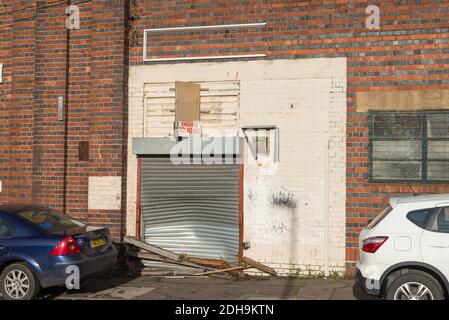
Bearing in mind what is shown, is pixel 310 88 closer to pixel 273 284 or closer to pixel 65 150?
pixel 273 284

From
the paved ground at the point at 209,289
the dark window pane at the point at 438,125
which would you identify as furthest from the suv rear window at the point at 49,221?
the dark window pane at the point at 438,125

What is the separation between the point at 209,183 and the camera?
462 inches

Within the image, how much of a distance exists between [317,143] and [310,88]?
1067 millimetres

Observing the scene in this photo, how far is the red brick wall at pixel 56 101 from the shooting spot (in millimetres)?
12070

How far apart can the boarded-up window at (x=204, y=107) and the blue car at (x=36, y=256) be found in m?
3.52

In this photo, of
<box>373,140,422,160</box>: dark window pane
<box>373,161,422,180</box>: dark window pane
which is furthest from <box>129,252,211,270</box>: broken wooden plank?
<box>373,140,422,160</box>: dark window pane

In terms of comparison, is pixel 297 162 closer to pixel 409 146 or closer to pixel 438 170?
pixel 409 146

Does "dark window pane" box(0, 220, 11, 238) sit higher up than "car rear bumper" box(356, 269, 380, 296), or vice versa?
"dark window pane" box(0, 220, 11, 238)

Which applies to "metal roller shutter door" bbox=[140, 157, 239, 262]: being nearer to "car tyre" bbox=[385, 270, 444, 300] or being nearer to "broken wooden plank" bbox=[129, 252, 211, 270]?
"broken wooden plank" bbox=[129, 252, 211, 270]

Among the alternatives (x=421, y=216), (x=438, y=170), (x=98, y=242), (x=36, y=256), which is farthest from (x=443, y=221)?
(x=36, y=256)

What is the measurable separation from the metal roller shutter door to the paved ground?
0.86m

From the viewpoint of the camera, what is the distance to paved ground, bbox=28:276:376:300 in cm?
947

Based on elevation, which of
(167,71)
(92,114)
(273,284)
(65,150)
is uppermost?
(167,71)

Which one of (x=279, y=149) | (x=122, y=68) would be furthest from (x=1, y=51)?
(x=279, y=149)
